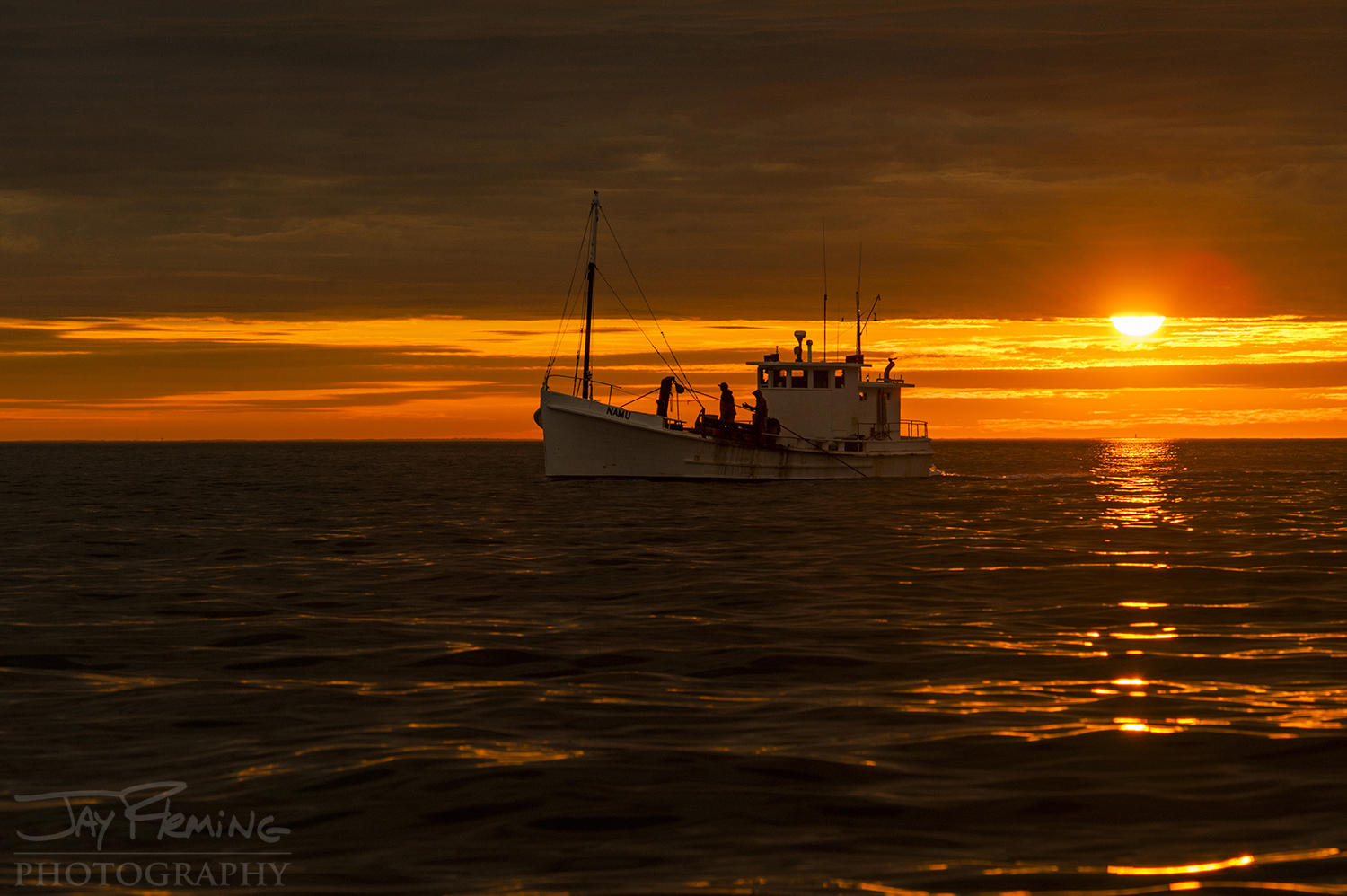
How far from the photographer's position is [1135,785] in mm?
7410

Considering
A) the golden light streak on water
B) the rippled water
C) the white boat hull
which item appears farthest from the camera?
the white boat hull

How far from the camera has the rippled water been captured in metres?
6.36

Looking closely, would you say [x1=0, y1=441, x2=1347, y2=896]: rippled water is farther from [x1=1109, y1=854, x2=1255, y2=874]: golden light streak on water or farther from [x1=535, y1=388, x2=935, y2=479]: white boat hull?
[x1=535, y1=388, x2=935, y2=479]: white boat hull

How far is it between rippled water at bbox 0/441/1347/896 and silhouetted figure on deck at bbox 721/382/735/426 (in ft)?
106

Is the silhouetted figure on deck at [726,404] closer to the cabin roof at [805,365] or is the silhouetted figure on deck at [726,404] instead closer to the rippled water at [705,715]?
the cabin roof at [805,365]

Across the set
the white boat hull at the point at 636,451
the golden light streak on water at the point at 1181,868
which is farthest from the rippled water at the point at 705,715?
the white boat hull at the point at 636,451

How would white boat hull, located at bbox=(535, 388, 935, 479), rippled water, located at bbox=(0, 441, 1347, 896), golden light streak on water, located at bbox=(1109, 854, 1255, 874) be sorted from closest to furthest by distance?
golden light streak on water, located at bbox=(1109, 854, 1255, 874) → rippled water, located at bbox=(0, 441, 1347, 896) → white boat hull, located at bbox=(535, 388, 935, 479)

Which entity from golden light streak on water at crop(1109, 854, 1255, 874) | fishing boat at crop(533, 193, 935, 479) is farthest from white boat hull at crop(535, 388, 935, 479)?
golden light streak on water at crop(1109, 854, 1255, 874)

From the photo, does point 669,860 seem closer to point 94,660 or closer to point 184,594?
point 94,660

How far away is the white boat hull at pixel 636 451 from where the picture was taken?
51.2 m

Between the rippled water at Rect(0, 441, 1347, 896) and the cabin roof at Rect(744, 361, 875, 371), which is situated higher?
the cabin roof at Rect(744, 361, 875, 371)

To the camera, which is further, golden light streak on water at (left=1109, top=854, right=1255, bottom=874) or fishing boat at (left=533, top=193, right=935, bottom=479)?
fishing boat at (left=533, top=193, right=935, bottom=479)

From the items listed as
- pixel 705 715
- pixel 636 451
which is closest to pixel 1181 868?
pixel 705 715

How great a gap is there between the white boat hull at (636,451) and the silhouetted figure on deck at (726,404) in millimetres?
3058
